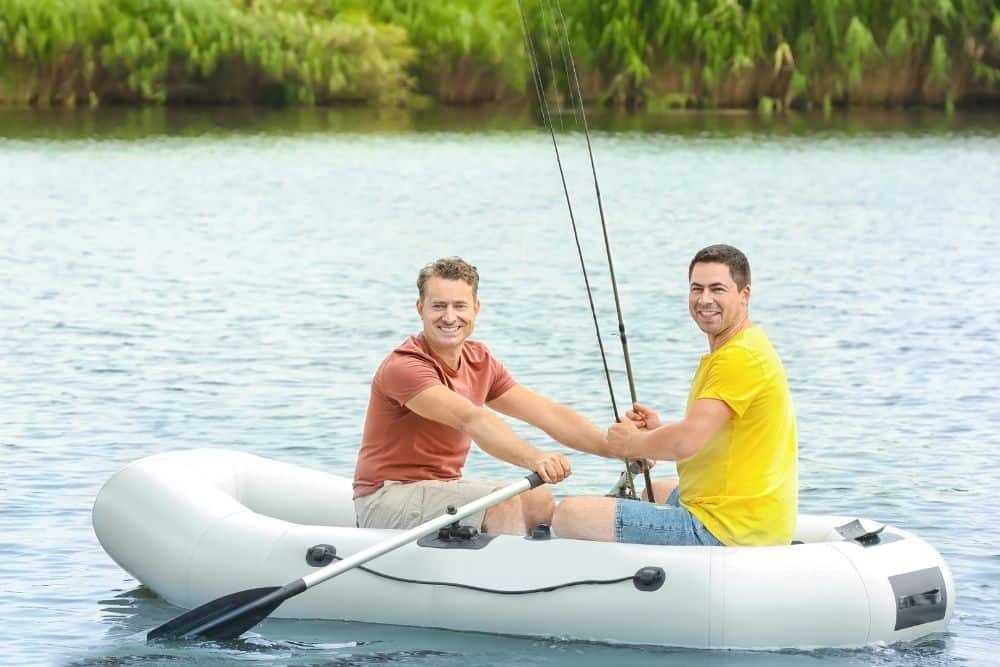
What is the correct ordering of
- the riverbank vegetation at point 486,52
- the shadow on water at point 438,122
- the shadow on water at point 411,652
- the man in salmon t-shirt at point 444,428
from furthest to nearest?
the riverbank vegetation at point 486,52 < the shadow on water at point 438,122 < the man in salmon t-shirt at point 444,428 < the shadow on water at point 411,652

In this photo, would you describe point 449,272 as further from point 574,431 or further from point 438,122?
point 438,122

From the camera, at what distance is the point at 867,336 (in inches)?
550

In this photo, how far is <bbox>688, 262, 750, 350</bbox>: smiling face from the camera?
20.3 feet

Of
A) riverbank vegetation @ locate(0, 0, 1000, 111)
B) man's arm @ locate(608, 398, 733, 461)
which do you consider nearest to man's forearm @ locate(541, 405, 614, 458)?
man's arm @ locate(608, 398, 733, 461)

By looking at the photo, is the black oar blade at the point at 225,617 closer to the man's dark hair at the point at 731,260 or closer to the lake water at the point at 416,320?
the lake water at the point at 416,320

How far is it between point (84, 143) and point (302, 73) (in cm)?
1143

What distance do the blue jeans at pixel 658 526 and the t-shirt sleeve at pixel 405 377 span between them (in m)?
0.76

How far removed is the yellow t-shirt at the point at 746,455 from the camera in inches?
242

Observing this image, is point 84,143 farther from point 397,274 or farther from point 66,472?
point 66,472

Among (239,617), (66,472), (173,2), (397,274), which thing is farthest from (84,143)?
(239,617)

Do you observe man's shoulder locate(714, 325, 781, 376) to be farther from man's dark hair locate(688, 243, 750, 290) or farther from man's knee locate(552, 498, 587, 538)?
man's knee locate(552, 498, 587, 538)

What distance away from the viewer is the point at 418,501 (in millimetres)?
6617

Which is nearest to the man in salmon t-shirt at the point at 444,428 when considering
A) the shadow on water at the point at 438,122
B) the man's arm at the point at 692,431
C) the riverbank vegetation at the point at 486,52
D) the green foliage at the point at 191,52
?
the man's arm at the point at 692,431

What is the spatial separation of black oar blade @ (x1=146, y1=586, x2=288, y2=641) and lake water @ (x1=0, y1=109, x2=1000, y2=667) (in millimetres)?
74
